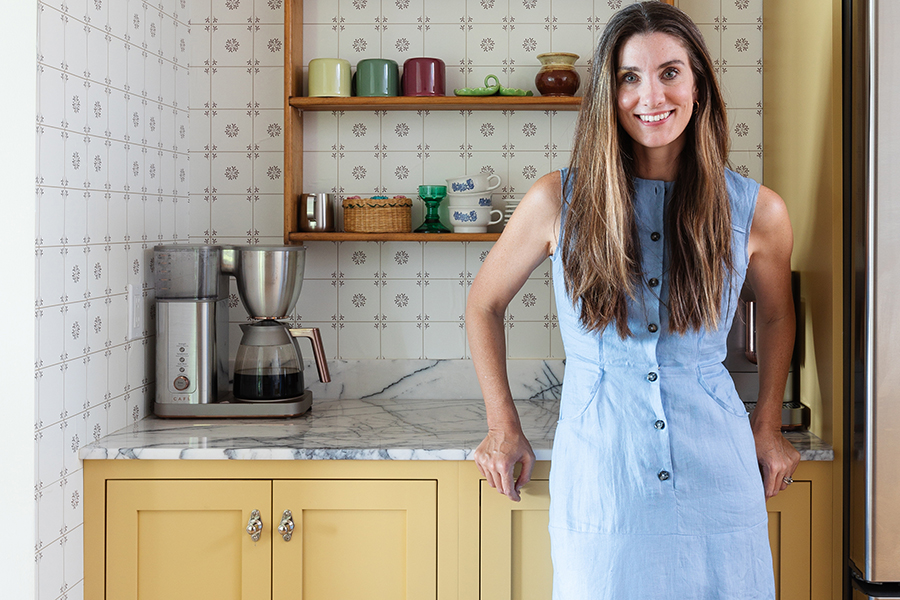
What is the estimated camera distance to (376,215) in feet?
6.55

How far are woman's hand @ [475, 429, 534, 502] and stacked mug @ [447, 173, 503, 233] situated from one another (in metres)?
0.64

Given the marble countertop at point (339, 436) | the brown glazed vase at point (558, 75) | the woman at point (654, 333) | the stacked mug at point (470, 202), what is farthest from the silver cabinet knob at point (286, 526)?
the brown glazed vase at point (558, 75)

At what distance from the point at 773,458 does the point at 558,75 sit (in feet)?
3.37

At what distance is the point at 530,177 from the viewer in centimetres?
212

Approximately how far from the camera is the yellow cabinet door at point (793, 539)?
1.59 meters

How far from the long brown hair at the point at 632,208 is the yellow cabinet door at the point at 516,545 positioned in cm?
49

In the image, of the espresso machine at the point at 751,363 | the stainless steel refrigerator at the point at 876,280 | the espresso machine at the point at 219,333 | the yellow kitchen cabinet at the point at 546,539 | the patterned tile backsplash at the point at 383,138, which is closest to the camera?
the stainless steel refrigerator at the point at 876,280

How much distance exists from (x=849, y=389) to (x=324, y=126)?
55.1 inches

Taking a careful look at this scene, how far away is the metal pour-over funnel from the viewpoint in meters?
1.86

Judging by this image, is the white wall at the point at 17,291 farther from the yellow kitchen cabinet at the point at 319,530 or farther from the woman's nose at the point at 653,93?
the woman's nose at the point at 653,93

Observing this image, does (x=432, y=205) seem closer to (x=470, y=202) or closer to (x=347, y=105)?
(x=470, y=202)

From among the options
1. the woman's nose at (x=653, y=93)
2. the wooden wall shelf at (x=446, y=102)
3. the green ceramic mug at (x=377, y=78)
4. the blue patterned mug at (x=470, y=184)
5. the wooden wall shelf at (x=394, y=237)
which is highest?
the green ceramic mug at (x=377, y=78)

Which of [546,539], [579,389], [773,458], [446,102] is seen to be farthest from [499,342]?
[446,102]

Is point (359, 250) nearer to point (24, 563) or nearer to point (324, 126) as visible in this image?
point (324, 126)
